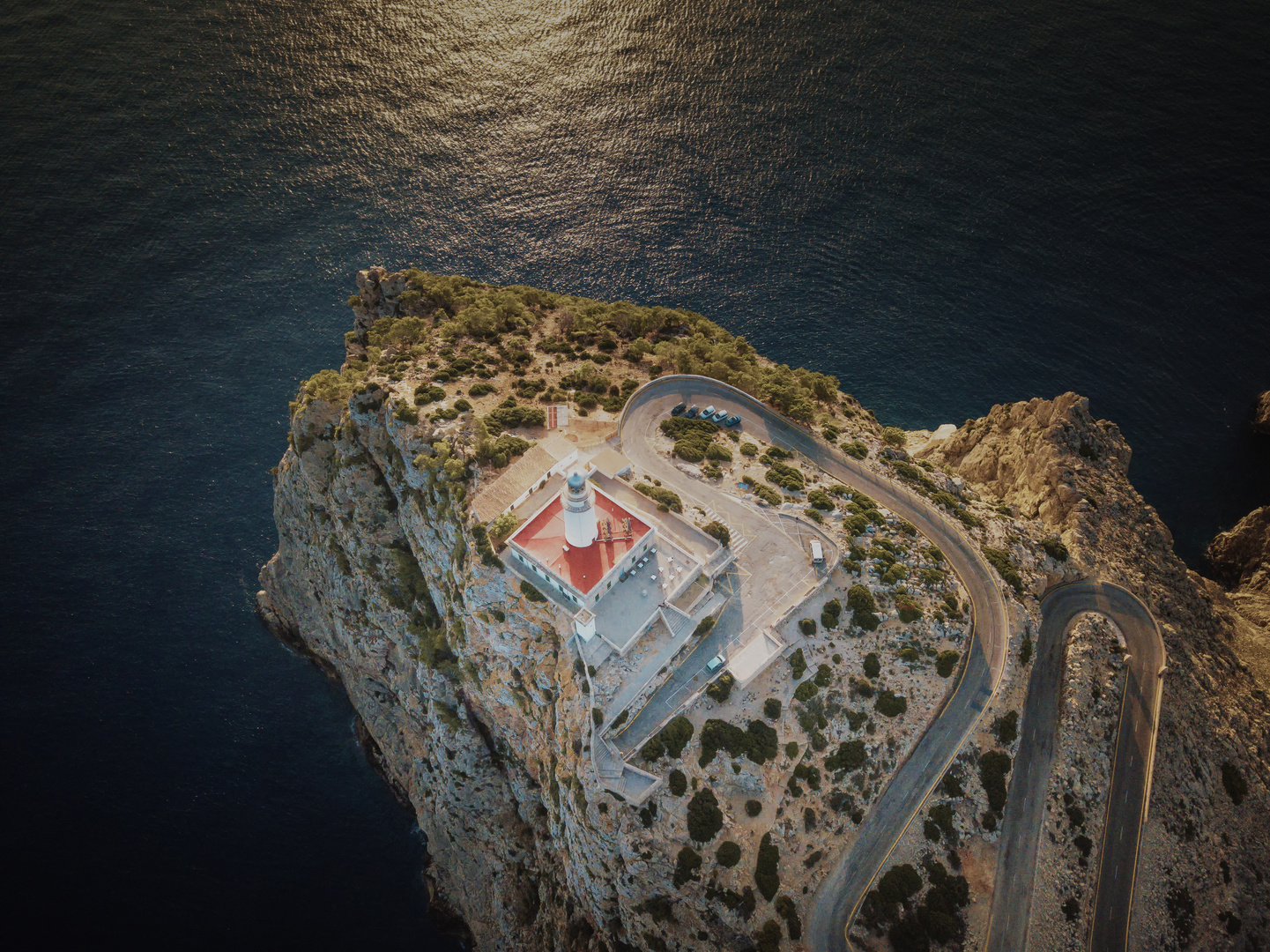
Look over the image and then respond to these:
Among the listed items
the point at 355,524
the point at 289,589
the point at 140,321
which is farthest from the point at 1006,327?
the point at 140,321

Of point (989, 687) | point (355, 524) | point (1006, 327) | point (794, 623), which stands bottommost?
point (355, 524)

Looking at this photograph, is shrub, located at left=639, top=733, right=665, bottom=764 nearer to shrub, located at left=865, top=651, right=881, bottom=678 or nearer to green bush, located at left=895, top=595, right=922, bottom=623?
shrub, located at left=865, top=651, right=881, bottom=678

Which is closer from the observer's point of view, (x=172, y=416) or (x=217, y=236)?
(x=172, y=416)

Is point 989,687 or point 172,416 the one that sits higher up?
point 989,687

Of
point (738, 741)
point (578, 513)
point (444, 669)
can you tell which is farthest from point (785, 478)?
point (444, 669)

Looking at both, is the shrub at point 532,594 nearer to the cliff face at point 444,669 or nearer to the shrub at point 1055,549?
the cliff face at point 444,669

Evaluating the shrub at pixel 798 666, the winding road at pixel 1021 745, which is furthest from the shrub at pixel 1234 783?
the shrub at pixel 798 666

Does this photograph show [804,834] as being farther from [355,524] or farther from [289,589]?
[289,589]
